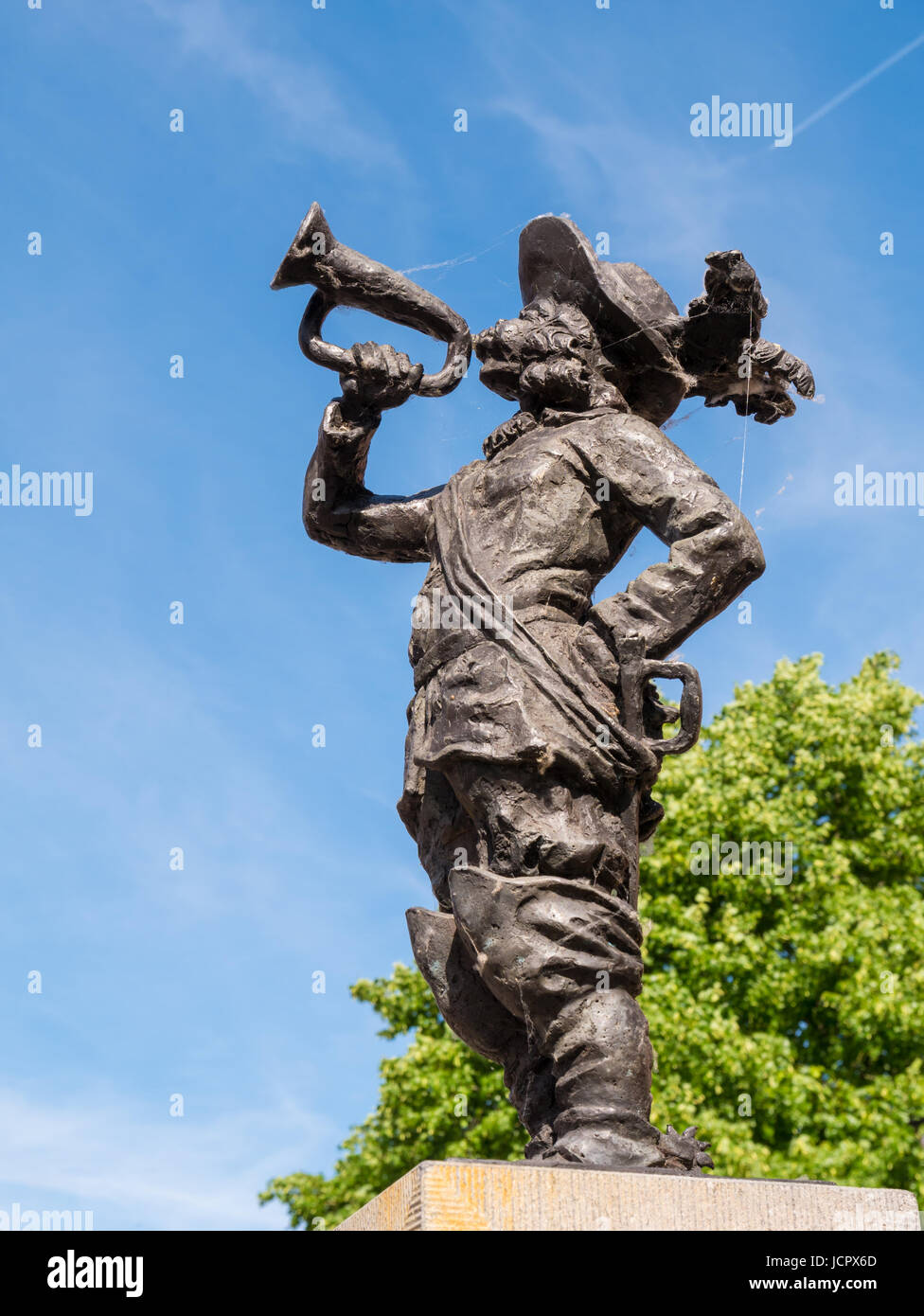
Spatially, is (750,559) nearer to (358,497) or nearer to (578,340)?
(578,340)

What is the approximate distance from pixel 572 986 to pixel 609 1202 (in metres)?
0.77

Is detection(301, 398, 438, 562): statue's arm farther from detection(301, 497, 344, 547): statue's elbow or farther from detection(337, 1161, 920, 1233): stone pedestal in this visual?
detection(337, 1161, 920, 1233): stone pedestal

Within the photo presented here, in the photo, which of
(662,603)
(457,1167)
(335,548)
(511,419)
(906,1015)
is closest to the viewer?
(457,1167)

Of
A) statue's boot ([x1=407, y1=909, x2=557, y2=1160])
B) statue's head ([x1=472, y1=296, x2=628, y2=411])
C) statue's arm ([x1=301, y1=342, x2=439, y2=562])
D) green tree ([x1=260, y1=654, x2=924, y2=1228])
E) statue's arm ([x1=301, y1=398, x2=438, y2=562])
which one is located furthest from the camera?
green tree ([x1=260, y1=654, x2=924, y2=1228])

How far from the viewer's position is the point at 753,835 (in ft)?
54.6

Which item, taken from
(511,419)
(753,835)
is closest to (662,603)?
(511,419)

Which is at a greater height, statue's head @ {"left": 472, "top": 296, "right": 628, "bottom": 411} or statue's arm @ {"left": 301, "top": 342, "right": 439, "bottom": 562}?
statue's head @ {"left": 472, "top": 296, "right": 628, "bottom": 411}

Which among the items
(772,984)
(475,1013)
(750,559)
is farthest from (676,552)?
(772,984)

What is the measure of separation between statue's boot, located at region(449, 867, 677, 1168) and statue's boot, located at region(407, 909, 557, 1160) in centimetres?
14

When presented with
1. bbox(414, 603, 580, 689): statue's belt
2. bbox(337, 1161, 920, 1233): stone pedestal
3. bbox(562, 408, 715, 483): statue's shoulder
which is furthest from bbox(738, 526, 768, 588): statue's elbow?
bbox(337, 1161, 920, 1233): stone pedestal

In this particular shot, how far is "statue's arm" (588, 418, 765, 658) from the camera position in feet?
17.2

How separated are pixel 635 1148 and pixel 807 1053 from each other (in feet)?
39.8

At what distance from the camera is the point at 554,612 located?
5328 mm
